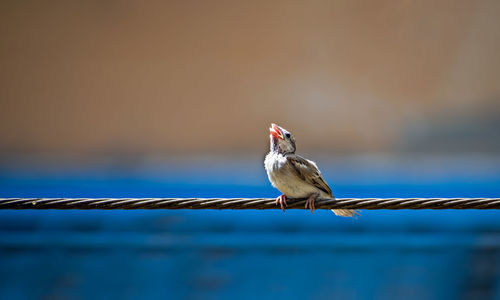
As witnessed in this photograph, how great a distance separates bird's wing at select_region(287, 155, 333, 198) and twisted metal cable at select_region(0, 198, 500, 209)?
73cm

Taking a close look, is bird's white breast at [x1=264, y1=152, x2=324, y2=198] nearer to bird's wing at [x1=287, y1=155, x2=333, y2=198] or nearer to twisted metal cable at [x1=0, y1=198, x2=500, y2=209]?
bird's wing at [x1=287, y1=155, x2=333, y2=198]

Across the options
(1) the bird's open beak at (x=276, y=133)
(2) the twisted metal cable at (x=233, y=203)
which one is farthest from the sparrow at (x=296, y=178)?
(2) the twisted metal cable at (x=233, y=203)

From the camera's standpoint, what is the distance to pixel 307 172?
3508 mm

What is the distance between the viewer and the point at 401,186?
5.90 meters

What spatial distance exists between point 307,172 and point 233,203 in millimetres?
1068

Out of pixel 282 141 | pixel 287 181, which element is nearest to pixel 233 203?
pixel 287 181

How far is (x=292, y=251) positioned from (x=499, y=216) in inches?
108

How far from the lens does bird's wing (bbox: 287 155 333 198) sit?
3.50 m

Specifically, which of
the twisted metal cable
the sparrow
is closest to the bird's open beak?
the sparrow

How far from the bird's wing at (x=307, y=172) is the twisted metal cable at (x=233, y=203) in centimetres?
73

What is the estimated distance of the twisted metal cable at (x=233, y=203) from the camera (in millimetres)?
2467

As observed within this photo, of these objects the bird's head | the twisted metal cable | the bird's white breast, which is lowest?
the twisted metal cable

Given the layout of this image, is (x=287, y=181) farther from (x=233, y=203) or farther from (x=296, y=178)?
(x=233, y=203)

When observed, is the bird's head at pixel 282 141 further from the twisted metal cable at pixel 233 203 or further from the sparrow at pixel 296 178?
the twisted metal cable at pixel 233 203
